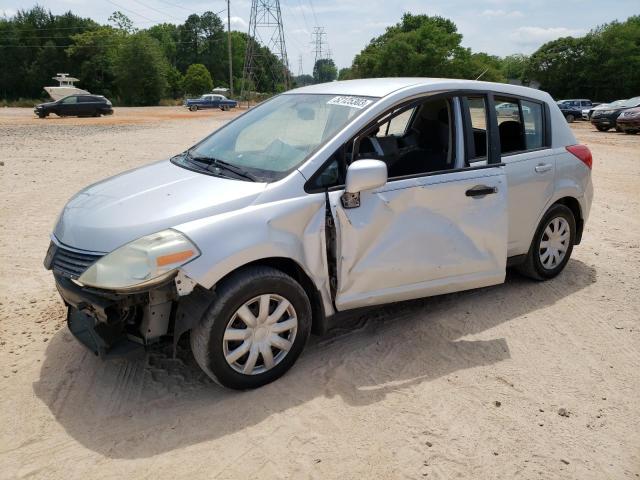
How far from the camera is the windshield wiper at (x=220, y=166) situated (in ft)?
11.8

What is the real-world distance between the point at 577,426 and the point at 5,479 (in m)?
3.03

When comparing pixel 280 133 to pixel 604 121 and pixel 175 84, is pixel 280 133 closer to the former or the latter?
pixel 604 121

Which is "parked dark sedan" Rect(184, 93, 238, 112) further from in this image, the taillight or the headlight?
the headlight

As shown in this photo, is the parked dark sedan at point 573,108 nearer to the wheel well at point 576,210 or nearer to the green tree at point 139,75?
the wheel well at point 576,210

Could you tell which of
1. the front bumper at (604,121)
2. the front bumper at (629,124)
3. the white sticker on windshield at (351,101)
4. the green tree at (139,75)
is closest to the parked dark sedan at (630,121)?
the front bumper at (629,124)

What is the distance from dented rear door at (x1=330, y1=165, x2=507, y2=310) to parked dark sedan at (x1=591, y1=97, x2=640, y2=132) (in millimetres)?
25870

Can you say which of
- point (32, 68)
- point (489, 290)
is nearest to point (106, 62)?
point (32, 68)

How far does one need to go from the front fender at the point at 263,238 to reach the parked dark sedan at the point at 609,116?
27.2 metres

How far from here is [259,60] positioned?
9106 cm

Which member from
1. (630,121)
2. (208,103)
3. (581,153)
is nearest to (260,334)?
(581,153)

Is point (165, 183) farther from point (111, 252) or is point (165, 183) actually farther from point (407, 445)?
point (407, 445)

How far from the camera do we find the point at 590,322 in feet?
14.8

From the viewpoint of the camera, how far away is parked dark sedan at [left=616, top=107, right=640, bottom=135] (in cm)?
2417

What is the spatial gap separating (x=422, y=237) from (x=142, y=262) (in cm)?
192
